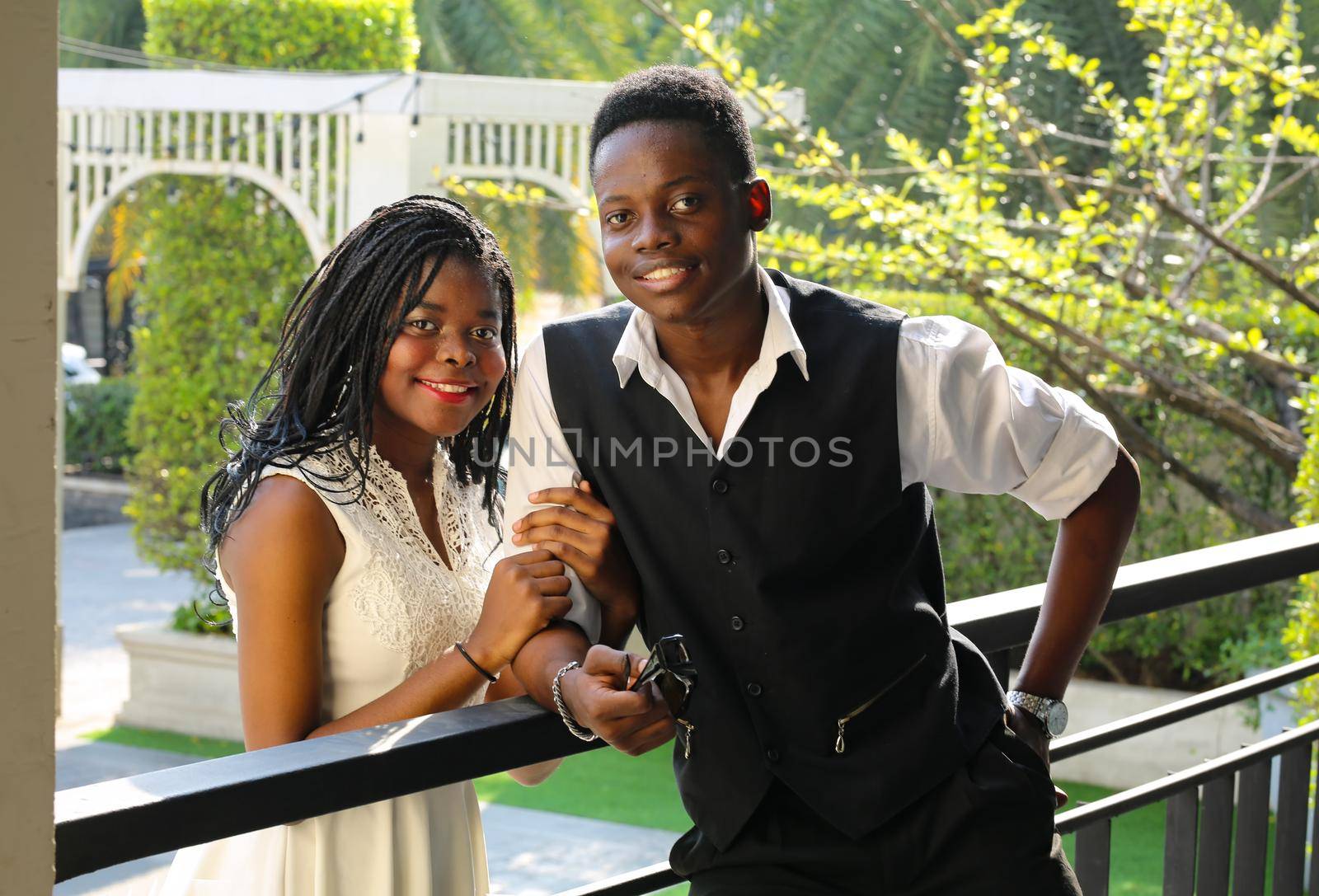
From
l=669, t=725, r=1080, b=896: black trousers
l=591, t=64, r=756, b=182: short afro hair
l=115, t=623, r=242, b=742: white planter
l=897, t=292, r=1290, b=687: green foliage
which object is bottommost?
l=115, t=623, r=242, b=742: white planter

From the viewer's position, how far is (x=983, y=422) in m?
1.78

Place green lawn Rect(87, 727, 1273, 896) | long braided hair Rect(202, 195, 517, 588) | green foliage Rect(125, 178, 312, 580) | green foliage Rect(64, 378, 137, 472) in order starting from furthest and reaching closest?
green foliage Rect(64, 378, 137, 472), green foliage Rect(125, 178, 312, 580), green lawn Rect(87, 727, 1273, 896), long braided hair Rect(202, 195, 517, 588)

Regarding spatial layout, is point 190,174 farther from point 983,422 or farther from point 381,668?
point 983,422

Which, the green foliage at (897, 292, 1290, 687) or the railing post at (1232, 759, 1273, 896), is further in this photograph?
the green foliage at (897, 292, 1290, 687)

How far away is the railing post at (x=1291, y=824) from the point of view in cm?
251

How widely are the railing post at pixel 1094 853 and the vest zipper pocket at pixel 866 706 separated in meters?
0.50

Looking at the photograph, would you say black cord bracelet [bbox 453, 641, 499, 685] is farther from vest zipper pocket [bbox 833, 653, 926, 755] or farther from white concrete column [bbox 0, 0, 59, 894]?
white concrete column [bbox 0, 0, 59, 894]

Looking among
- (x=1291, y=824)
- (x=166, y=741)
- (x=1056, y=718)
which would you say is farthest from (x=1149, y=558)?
(x=1056, y=718)

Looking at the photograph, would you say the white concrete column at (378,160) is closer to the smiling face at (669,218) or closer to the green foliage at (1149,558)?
the green foliage at (1149,558)

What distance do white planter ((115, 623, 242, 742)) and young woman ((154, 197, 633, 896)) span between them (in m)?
5.35

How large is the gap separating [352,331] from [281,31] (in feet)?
21.4

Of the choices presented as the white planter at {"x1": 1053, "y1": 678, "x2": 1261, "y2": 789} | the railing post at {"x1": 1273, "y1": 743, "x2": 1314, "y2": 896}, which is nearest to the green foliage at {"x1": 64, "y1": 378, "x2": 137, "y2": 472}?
the white planter at {"x1": 1053, "y1": 678, "x2": 1261, "y2": 789}

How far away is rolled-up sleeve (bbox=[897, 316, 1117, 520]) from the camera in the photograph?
176 cm

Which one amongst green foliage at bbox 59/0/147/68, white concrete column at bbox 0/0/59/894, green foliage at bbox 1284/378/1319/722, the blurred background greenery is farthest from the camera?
green foliage at bbox 59/0/147/68
